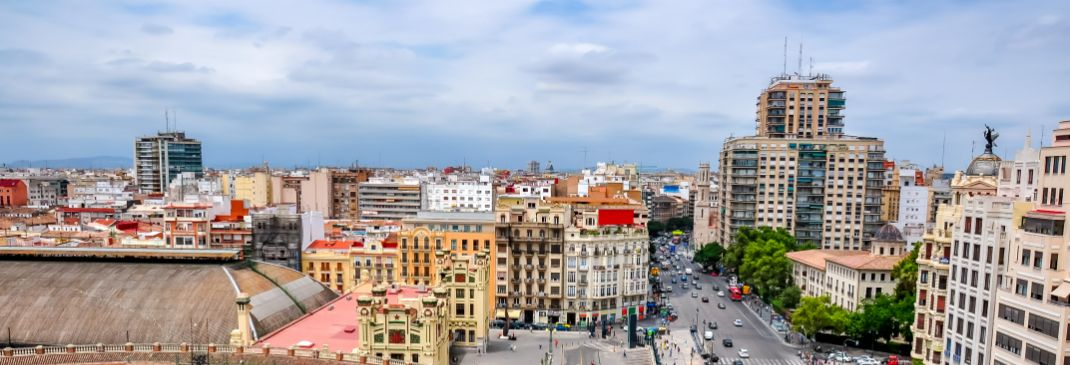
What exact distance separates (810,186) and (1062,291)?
99.5 m

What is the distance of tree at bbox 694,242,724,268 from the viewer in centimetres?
13900

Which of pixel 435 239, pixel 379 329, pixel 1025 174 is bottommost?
pixel 379 329

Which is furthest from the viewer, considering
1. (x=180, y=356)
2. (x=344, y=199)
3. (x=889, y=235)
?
(x=344, y=199)

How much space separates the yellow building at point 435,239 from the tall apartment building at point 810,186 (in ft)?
209

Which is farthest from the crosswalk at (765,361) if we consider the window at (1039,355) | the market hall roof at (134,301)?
the market hall roof at (134,301)

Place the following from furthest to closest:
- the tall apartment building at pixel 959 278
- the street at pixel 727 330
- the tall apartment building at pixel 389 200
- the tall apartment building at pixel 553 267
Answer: the tall apartment building at pixel 389 200
the tall apartment building at pixel 553 267
the street at pixel 727 330
the tall apartment building at pixel 959 278

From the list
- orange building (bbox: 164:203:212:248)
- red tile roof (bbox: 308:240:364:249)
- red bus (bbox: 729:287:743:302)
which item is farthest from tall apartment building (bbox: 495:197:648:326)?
orange building (bbox: 164:203:212:248)

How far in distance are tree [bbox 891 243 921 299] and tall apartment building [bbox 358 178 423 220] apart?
394ft

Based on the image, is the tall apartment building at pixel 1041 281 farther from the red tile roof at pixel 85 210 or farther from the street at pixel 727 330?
the red tile roof at pixel 85 210

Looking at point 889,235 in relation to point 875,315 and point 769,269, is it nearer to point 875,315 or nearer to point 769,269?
point 875,315

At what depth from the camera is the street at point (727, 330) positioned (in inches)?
3108

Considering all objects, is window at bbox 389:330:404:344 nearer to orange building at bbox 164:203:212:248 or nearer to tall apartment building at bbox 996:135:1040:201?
tall apartment building at bbox 996:135:1040:201

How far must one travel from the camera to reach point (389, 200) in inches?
6973

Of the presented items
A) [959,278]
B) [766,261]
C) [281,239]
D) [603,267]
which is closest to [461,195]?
[281,239]
